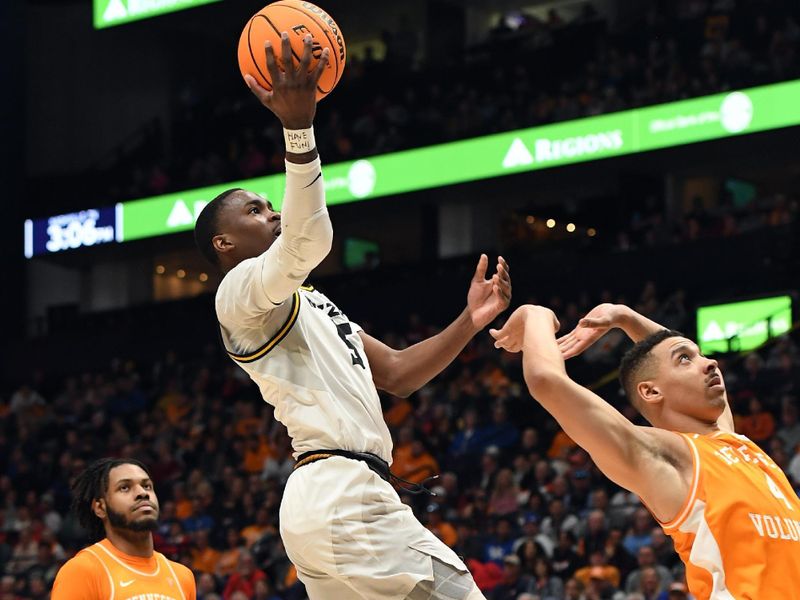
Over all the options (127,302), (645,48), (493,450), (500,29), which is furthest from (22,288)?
(493,450)

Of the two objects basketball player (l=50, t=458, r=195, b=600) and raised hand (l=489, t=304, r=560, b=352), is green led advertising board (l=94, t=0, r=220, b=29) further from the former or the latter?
raised hand (l=489, t=304, r=560, b=352)

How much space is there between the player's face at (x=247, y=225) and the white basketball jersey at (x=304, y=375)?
0.82 feet

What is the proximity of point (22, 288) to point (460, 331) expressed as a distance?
22349 mm

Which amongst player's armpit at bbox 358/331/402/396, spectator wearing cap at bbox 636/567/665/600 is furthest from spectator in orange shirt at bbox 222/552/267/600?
player's armpit at bbox 358/331/402/396

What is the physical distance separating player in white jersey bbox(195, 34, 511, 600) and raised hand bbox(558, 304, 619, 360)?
2.18 feet

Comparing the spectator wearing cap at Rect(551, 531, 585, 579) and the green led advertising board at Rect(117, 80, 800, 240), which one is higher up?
the green led advertising board at Rect(117, 80, 800, 240)

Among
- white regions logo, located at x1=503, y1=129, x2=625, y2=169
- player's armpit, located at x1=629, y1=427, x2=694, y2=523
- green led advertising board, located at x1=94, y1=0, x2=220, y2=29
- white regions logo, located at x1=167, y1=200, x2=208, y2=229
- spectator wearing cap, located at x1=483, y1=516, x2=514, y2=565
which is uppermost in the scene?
green led advertising board, located at x1=94, y1=0, x2=220, y2=29

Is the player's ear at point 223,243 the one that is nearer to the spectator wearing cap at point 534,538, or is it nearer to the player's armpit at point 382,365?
the player's armpit at point 382,365

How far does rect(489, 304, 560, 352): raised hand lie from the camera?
14.0 ft

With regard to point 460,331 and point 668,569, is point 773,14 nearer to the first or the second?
point 668,569

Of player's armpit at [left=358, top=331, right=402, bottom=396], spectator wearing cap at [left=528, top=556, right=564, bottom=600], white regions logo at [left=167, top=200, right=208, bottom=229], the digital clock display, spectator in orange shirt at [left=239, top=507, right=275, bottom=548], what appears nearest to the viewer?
player's armpit at [left=358, top=331, right=402, bottom=396]

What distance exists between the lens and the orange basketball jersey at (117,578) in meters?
6.12

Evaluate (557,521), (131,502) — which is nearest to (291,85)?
(131,502)

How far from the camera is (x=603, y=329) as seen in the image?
14.9 feet
